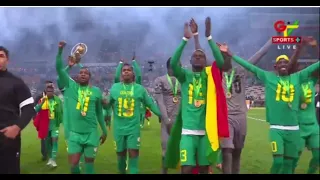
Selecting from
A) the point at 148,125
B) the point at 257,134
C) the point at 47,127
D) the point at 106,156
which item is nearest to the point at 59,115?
the point at 47,127

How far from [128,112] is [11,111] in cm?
177

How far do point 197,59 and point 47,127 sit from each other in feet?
10.9

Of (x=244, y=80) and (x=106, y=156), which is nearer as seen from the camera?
(x=244, y=80)

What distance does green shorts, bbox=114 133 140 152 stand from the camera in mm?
5969

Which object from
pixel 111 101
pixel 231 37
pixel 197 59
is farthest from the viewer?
pixel 231 37

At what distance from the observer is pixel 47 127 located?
759cm

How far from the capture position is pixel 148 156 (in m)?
7.89

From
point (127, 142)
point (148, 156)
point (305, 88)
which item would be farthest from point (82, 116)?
point (305, 88)

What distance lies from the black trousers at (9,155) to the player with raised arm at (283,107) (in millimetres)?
2697

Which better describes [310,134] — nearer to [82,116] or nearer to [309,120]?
[309,120]

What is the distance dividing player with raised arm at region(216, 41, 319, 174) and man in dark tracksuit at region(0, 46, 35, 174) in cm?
247
